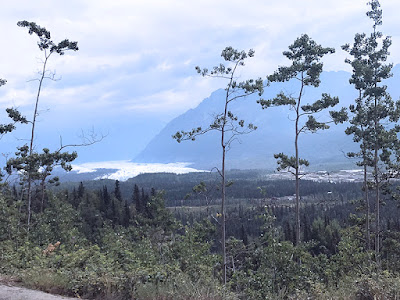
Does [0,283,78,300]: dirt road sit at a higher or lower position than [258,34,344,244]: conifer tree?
lower

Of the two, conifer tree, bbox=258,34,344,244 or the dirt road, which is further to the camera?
conifer tree, bbox=258,34,344,244

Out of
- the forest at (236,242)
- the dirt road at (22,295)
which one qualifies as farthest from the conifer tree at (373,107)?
the dirt road at (22,295)

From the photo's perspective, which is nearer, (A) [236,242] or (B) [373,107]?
(A) [236,242]

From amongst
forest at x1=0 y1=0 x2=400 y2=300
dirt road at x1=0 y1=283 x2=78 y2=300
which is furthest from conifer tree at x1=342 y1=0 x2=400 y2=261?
dirt road at x1=0 y1=283 x2=78 y2=300

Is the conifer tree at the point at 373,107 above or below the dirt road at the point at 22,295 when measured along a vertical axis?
above

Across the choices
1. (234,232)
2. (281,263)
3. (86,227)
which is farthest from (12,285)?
(234,232)

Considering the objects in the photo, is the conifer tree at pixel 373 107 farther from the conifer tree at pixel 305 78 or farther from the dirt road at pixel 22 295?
the dirt road at pixel 22 295

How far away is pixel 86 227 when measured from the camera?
Answer: 58969 millimetres

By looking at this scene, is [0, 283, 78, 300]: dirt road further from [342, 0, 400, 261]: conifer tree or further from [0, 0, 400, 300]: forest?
[342, 0, 400, 261]: conifer tree

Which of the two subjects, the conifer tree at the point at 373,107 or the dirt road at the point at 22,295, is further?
the conifer tree at the point at 373,107

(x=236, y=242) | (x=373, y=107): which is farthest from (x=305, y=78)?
(x=236, y=242)

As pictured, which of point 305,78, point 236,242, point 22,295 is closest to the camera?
point 22,295

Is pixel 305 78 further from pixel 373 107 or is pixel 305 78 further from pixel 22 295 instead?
pixel 22 295

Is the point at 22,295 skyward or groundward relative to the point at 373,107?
groundward
